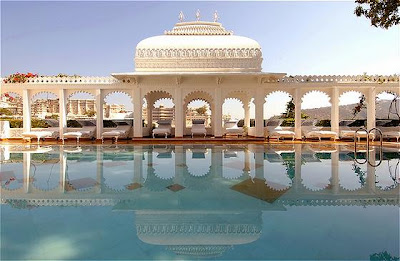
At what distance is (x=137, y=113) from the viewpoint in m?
15.2

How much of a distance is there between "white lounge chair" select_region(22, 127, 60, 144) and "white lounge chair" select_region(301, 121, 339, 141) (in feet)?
50.4

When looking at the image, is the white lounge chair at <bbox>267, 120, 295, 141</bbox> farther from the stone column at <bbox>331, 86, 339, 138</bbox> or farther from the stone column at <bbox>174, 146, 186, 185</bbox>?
the stone column at <bbox>174, 146, 186, 185</bbox>

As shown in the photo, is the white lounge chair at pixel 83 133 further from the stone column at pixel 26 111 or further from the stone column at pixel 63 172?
the stone column at pixel 63 172

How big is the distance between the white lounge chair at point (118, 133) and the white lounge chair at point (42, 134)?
3061 millimetres

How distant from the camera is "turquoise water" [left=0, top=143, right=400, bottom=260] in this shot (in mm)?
2891

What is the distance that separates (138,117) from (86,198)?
10.9 meters

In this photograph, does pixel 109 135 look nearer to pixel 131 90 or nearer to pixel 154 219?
pixel 131 90

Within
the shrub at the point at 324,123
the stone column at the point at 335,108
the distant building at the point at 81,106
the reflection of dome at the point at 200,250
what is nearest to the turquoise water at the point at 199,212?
the reflection of dome at the point at 200,250

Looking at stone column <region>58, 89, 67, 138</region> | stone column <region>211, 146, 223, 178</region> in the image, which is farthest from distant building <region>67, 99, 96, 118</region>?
stone column <region>211, 146, 223, 178</region>

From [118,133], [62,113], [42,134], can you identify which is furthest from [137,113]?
[42,134]

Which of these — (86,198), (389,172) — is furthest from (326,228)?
(389,172)

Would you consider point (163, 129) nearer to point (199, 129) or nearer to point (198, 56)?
point (199, 129)

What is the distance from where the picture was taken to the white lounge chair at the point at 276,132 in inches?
583

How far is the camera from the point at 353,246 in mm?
2939
